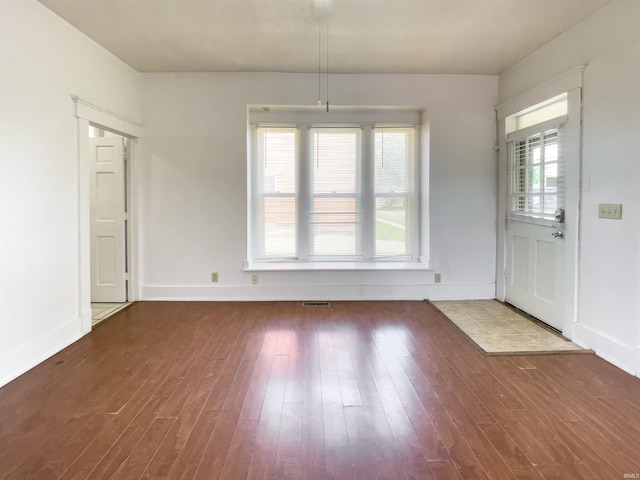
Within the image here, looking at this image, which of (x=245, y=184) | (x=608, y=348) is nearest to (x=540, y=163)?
(x=608, y=348)

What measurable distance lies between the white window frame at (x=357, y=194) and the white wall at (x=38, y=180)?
6.29 feet

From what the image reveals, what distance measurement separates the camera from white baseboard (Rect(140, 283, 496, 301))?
461 cm

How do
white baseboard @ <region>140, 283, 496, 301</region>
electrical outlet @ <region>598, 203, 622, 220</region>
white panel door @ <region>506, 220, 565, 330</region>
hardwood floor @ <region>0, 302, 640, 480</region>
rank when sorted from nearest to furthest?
1. hardwood floor @ <region>0, 302, 640, 480</region>
2. electrical outlet @ <region>598, 203, 622, 220</region>
3. white panel door @ <region>506, 220, 565, 330</region>
4. white baseboard @ <region>140, 283, 496, 301</region>

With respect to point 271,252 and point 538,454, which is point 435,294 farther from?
point 538,454

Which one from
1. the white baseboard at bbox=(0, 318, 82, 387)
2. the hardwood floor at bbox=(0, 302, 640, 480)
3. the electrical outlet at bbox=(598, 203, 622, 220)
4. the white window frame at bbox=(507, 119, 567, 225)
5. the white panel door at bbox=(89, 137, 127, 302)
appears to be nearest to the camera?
the hardwood floor at bbox=(0, 302, 640, 480)

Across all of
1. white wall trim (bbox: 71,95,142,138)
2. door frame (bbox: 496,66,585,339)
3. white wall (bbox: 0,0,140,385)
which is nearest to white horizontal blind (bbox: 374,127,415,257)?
door frame (bbox: 496,66,585,339)

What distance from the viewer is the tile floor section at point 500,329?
10.3 ft

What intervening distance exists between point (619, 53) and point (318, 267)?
3.37 m

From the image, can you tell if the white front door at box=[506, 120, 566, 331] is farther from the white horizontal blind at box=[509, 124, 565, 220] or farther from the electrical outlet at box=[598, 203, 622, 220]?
the electrical outlet at box=[598, 203, 622, 220]

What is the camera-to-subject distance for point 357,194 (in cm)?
491

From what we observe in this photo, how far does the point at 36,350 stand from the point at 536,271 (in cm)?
449

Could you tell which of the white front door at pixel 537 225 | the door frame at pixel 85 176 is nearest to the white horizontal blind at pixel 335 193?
the white front door at pixel 537 225

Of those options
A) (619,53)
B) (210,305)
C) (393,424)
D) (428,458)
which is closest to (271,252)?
(210,305)

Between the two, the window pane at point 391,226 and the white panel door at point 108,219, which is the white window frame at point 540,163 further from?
Result: the white panel door at point 108,219
